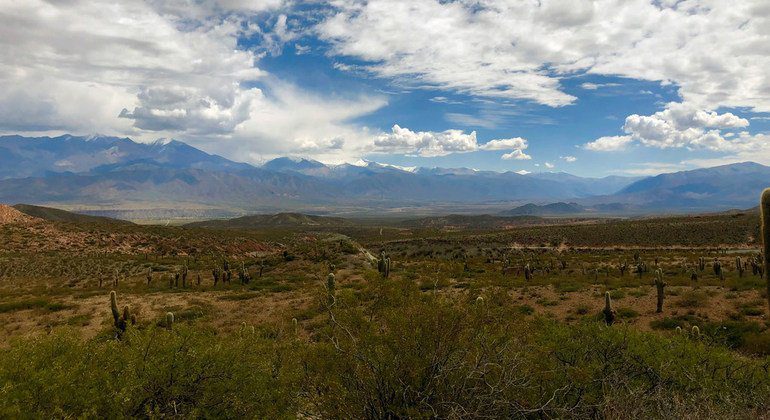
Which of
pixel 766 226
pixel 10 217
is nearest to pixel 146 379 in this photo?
pixel 766 226

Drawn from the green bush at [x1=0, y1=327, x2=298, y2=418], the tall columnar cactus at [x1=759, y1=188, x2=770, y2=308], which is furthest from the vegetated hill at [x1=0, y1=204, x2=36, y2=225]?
the tall columnar cactus at [x1=759, y1=188, x2=770, y2=308]

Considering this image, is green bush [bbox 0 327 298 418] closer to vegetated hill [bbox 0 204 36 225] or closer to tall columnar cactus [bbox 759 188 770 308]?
tall columnar cactus [bbox 759 188 770 308]

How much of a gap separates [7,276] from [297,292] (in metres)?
27.2

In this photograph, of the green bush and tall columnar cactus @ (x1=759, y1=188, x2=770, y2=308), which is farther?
tall columnar cactus @ (x1=759, y1=188, x2=770, y2=308)

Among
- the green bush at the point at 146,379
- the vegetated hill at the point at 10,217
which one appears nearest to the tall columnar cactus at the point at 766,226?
the green bush at the point at 146,379

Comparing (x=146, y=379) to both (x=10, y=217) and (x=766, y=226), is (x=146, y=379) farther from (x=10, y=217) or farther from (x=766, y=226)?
(x=10, y=217)

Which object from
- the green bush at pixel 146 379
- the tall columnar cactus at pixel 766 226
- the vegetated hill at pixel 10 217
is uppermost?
the tall columnar cactus at pixel 766 226

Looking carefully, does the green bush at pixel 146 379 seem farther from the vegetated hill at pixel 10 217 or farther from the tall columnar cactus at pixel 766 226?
the vegetated hill at pixel 10 217

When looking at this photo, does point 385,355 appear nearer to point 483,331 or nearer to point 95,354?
point 483,331

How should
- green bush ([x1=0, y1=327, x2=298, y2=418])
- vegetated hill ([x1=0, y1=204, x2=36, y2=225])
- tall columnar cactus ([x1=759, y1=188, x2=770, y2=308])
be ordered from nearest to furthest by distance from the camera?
green bush ([x1=0, y1=327, x2=298, y2=418]), tall columnar cactus ([x1=759, y1=188, x2=770, y2=308]), vegetated hill ([x1=0, y1=204, x2=36, y2=225])

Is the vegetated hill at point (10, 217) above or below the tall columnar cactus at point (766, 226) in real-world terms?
below

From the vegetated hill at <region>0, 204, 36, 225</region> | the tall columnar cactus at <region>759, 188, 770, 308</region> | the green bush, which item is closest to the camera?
the green bush

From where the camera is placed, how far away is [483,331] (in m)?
8.34

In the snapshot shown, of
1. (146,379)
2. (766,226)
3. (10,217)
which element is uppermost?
(766,226)
